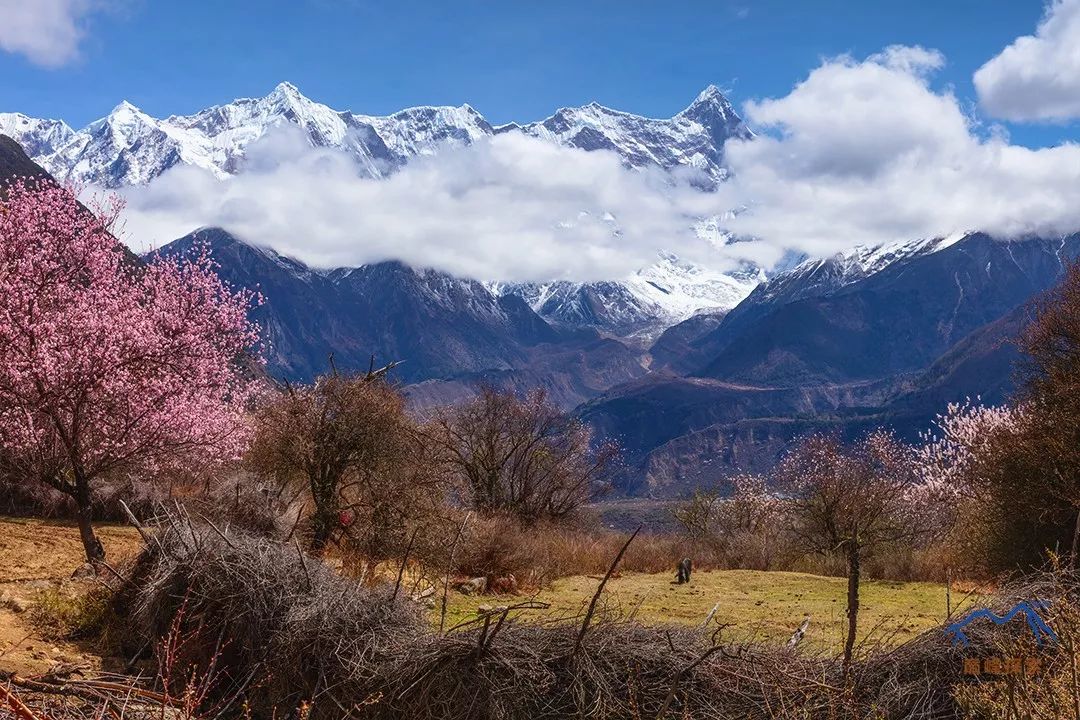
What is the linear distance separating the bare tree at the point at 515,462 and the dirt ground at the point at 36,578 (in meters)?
19.2

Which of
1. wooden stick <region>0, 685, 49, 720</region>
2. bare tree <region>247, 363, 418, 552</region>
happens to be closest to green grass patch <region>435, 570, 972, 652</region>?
bare tree <region>247, 363, 418, 552</region>

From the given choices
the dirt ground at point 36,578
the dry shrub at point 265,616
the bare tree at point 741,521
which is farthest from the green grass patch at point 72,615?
the bare tree at point 741,521

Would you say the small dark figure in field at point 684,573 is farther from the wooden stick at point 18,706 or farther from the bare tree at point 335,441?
the wooden stick at point 18,706

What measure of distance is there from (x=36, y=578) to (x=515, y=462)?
97.5 feet

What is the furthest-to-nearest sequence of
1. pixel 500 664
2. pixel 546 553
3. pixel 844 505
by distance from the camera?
pixel 546 553
pixel 844 505
pixel 500 664

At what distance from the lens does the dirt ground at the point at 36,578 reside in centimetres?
1050

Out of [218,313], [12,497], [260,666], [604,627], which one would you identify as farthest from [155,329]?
[604,627]

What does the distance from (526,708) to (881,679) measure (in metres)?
3.42

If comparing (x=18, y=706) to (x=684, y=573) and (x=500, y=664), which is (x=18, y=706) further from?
(x=684, y=573)

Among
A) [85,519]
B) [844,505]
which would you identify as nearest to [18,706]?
[85,519]

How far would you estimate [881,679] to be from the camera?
838 cm

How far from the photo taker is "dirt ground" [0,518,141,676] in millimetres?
10502

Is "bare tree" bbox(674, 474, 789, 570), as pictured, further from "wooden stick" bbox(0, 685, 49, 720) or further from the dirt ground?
"wooden stick" bbox(0, 685, 49, 720)

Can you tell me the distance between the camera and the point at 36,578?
47.6 feet
